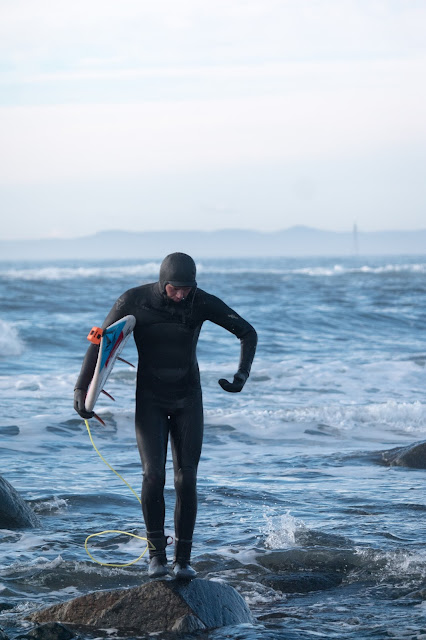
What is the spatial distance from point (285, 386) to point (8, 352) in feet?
27.1

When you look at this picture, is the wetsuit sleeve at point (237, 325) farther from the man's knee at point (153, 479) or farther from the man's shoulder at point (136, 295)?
the man's knee at point (153, 479)

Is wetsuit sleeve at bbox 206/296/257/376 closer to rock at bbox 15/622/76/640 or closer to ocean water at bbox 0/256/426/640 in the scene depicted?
ocean water at bbox 0/256/426/640

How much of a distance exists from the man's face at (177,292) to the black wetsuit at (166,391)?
1.8 inches

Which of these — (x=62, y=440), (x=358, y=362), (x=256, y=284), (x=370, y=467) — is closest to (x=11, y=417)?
(x=62, y=440)

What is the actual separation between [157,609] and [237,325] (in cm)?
189

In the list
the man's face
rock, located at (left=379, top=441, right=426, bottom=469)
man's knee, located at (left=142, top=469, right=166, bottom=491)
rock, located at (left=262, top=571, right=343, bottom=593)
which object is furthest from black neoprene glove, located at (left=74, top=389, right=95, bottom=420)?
rock, located at (left=379, top=441, right=426, bottom=469)

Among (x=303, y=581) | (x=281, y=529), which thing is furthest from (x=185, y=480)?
(x=281, y=529)

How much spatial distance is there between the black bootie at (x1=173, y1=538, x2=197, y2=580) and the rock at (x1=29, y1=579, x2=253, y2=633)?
70mm

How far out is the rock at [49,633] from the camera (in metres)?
5.38

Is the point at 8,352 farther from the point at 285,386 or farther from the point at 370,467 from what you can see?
the point at 370,467

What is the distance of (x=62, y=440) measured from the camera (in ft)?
40.3

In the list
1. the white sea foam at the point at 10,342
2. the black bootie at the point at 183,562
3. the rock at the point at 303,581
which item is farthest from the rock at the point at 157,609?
the white sea foam at the point at 10,342

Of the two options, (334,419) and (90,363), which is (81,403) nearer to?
(90,363)

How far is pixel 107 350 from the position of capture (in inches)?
231
